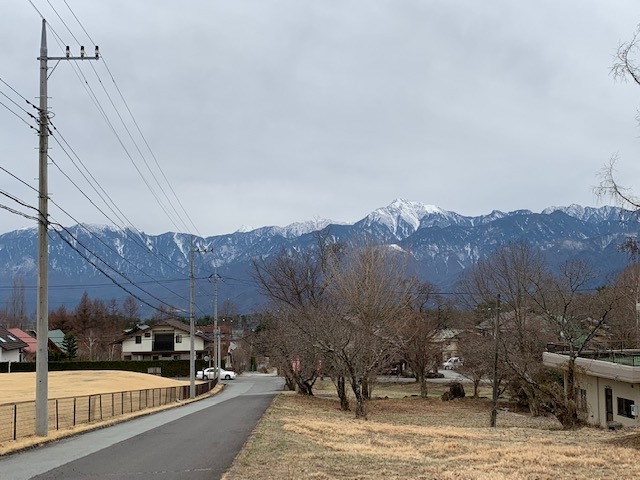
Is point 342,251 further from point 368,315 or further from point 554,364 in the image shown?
point 554,364

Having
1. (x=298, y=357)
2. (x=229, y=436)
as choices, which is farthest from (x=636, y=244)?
(x=298, y=357)

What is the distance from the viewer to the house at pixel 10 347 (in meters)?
78.6

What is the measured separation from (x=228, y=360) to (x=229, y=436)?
92356mm

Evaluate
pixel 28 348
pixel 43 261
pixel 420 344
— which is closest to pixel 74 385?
pixel 420 344

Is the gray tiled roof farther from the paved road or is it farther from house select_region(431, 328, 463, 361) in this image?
the paved road

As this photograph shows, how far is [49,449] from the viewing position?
1703 cm

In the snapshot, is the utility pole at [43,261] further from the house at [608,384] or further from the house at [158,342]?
the house at [158,342]

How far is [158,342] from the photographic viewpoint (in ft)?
311

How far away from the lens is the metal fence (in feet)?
66.9

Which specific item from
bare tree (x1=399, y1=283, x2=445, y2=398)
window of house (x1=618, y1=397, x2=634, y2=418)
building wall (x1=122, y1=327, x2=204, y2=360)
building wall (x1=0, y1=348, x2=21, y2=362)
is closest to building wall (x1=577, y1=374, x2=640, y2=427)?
window of house (x1=618, y1=397, x2=634, y2=418)

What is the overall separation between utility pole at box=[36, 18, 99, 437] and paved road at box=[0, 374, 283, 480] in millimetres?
1280

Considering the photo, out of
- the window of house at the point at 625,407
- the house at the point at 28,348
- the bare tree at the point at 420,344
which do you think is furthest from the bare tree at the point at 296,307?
the house at the point at 28,348

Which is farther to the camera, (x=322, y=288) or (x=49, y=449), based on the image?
(x=322, y=288)

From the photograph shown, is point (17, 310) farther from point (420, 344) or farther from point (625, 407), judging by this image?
point (625, 407)
